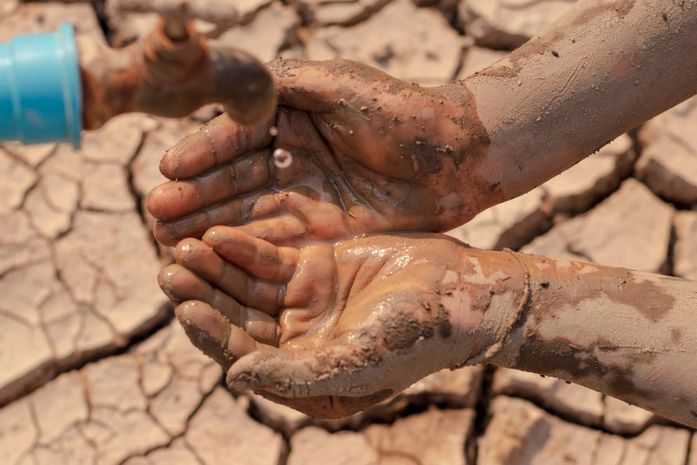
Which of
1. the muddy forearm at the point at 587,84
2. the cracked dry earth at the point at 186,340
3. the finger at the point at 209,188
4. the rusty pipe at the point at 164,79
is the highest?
the rusty pipe at the point at 164,79

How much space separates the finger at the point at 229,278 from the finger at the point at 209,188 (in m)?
0.11

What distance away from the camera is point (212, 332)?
1.56 m

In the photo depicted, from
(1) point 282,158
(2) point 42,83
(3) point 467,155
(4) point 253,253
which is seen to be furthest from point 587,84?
(2) point 42,83

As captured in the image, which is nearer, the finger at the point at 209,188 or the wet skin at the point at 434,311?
the wet skin at the point at 434,311

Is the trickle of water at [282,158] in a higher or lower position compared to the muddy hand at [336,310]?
higher

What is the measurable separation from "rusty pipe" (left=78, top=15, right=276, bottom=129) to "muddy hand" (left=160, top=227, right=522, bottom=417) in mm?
409

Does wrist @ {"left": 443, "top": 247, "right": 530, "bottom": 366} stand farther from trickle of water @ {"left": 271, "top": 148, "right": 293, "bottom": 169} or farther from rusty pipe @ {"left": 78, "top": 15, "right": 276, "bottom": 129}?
rusty pipe @ {"left": 78, "top": 15, "right": 276, "bottom": 129}

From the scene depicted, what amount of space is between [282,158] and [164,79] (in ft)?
2.05

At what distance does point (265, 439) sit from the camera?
92.4 inches

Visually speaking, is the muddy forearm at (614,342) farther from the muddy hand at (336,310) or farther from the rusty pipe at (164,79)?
the rusty pipe at (164,79)

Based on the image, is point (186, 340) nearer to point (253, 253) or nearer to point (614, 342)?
point (253, 253)

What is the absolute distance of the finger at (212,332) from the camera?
1.56 m

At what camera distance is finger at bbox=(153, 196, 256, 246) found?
176 centimetres

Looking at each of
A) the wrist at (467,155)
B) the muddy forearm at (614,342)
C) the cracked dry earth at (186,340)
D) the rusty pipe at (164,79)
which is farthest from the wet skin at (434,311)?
the cracked dry earth at (186,340)
